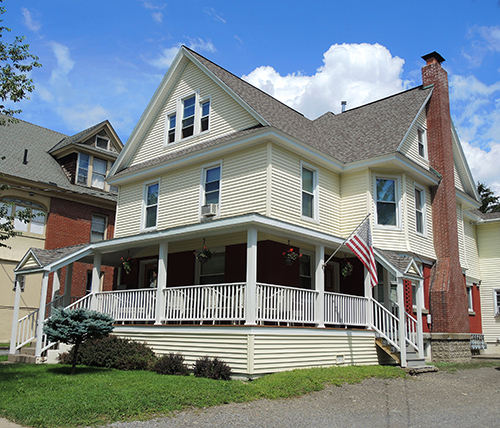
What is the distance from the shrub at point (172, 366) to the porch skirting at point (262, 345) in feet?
1.50

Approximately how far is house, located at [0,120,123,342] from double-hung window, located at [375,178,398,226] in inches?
595

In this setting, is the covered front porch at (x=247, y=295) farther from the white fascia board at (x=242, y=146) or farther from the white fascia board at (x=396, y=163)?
the white fascia board at (x=396, y=163)

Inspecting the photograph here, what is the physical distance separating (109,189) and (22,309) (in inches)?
319

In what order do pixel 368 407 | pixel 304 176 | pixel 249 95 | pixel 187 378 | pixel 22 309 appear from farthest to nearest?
pixel 22 309 < pixel 249 95 < pixel 304 176 < pixel 187 378 < pixel 368 407

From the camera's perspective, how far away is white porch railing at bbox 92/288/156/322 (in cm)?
1499

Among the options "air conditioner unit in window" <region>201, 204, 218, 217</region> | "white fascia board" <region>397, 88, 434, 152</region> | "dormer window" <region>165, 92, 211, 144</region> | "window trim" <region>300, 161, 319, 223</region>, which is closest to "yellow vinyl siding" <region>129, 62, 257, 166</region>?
"dormer window" <region>165, 92, 211, 144</region>

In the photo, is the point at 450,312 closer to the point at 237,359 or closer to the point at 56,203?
the point at 237,359

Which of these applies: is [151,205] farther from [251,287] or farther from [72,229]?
[72,229]

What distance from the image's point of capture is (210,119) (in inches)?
696

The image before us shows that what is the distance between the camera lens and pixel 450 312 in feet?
57.9

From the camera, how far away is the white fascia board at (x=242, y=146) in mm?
15000

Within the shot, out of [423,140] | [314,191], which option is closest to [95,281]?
[314,191]

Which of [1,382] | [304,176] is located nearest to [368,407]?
[1,382]

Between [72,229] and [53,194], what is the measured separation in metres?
2.08
